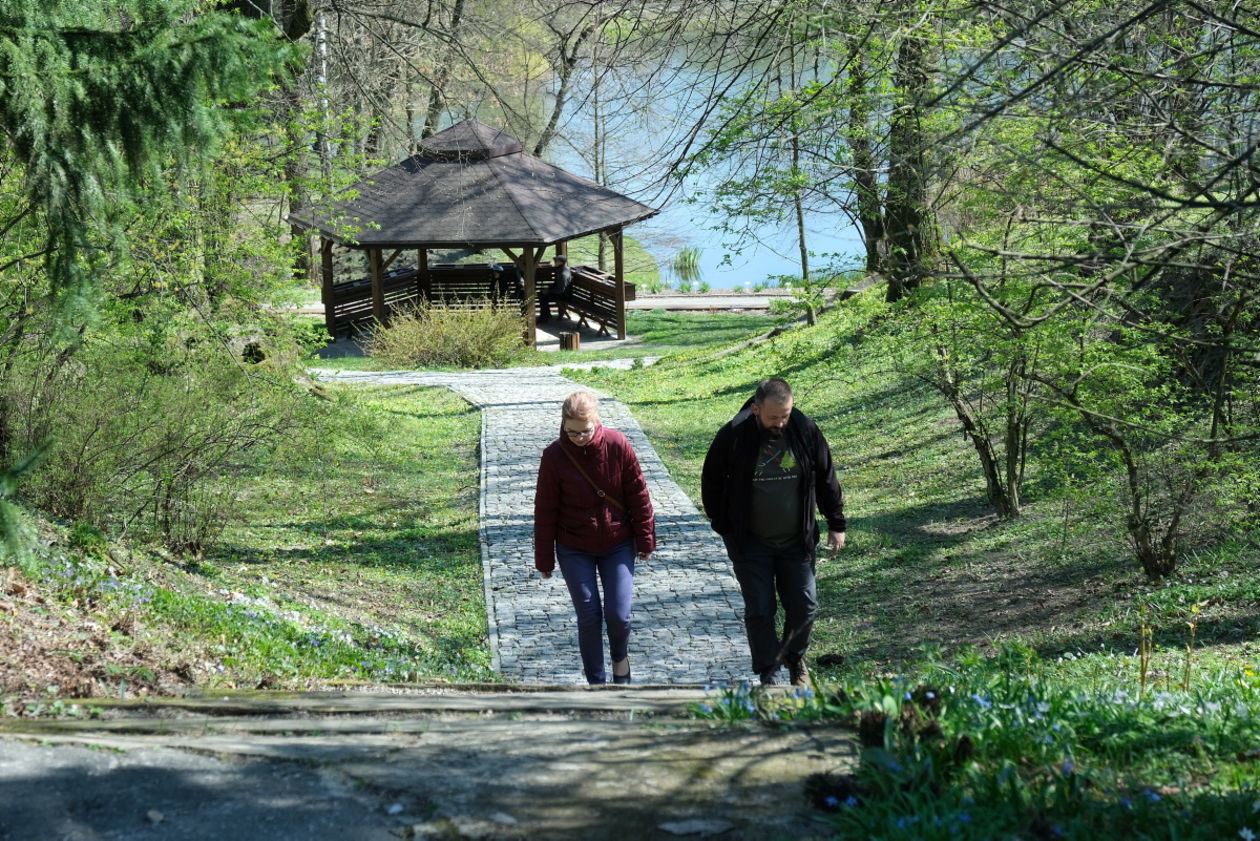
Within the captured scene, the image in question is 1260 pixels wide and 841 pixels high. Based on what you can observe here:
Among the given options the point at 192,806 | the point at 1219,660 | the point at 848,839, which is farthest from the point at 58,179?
the point at 1219,660

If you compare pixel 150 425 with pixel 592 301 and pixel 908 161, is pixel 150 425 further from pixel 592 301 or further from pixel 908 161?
pixel 592 301

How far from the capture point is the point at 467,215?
27875 millimetres

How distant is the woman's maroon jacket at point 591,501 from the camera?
629 centimetres

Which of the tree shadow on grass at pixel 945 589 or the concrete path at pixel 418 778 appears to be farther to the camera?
the tree shadow on grass at pixel 945 589

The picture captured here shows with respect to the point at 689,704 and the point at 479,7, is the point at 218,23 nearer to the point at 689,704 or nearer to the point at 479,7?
the point at 689,704

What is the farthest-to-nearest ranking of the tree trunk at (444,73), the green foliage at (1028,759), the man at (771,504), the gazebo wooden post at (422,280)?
the gazebo wooden post at (422,280) → the tree trunk at (444,73) → the man at (771,504) → the green foliage at (1028,759)

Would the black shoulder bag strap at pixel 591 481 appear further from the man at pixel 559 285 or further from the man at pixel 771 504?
the man at pixel 559 285

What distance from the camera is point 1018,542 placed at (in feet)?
35.0

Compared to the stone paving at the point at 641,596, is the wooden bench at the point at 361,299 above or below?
above

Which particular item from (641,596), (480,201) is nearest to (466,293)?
(480,201)

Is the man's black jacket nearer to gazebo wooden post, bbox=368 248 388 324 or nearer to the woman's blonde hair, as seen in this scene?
the woman's blonde hair

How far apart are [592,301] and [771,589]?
2653 cm

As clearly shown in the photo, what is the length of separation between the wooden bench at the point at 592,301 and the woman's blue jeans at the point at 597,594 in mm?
25186

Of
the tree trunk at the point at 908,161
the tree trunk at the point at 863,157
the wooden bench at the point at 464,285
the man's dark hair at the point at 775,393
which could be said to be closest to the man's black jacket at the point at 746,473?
the man's dark hair at the point at 775,393
